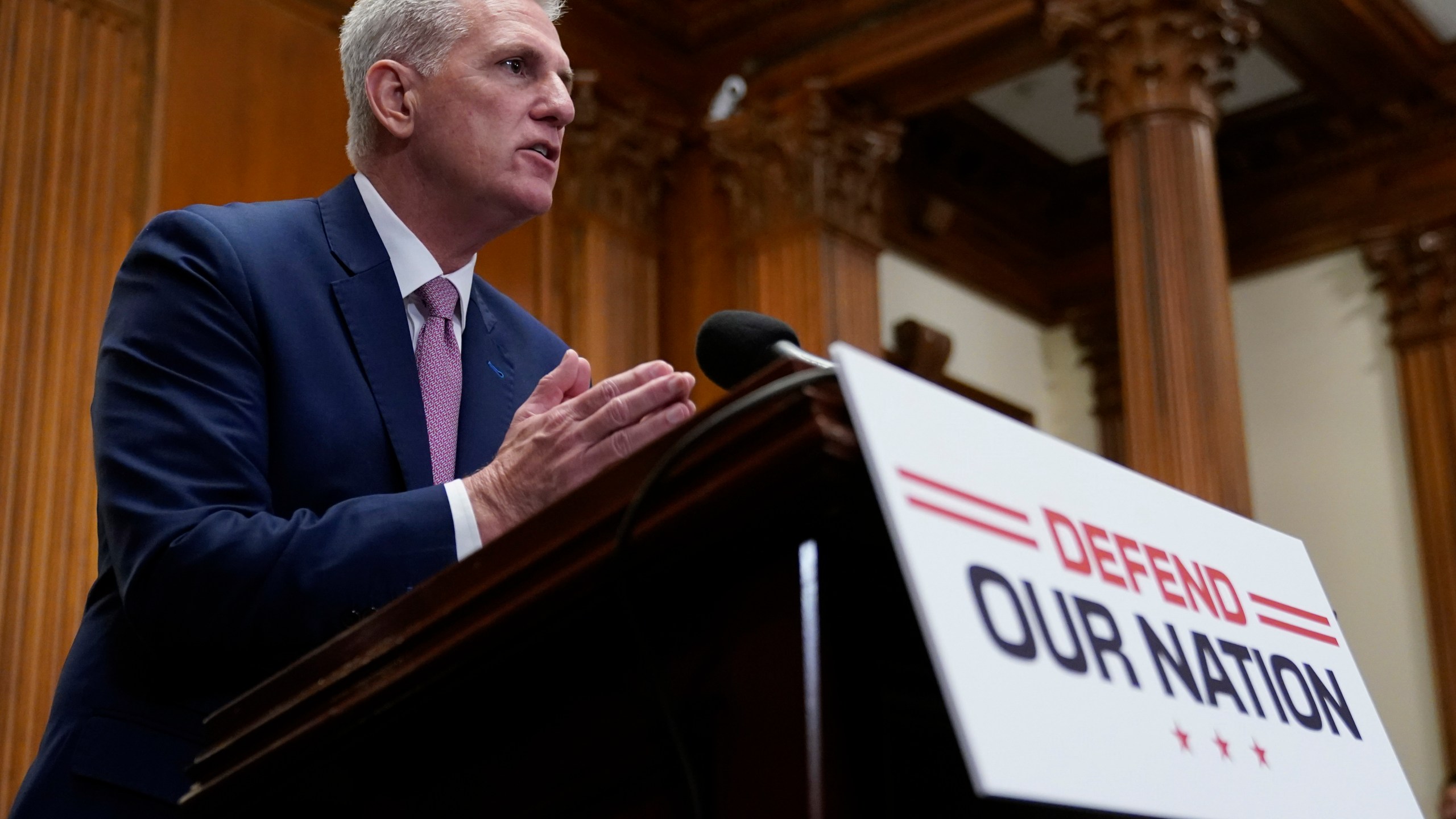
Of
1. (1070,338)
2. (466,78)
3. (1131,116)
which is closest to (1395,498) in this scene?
(1070,338)

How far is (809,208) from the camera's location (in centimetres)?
692

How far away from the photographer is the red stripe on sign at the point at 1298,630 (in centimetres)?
105

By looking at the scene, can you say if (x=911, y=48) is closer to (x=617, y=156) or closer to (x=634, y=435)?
(x=617, y=156)

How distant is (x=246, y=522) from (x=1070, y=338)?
8183mm

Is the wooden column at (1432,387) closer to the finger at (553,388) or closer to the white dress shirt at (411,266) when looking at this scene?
the white dress shirt at (411,266)

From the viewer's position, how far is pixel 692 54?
7.26 m

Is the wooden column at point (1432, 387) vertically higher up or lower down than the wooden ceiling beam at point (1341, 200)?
lower down

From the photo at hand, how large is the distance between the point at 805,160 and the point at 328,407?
5.62 metres

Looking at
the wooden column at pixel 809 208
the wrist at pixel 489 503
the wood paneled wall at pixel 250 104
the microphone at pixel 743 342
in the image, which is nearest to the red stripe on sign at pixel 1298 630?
the microphone at pixel 743 342

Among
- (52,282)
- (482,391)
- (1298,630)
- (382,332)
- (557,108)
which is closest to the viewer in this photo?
(1298,630)

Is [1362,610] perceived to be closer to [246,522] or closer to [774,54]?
[774,54]

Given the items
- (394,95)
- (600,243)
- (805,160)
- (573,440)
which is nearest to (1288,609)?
(573,440)

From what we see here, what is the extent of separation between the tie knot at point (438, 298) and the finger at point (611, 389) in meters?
0.54

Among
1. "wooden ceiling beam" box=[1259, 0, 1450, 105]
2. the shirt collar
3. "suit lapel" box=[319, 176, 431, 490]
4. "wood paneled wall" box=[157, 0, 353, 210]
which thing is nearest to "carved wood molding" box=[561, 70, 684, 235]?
"wood paneled wall" box=[157, 0, 353, 210]
